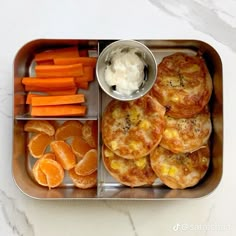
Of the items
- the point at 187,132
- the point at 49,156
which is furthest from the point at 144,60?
the point at 49,156

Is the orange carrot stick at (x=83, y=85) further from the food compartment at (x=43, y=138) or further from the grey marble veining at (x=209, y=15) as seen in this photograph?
the grey marble veining at (x=209, y=15)

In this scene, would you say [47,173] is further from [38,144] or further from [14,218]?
[14,218]

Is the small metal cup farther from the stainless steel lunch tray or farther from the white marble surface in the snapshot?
the white marble surface

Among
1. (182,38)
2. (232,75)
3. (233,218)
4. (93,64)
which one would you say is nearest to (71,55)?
(93,64)

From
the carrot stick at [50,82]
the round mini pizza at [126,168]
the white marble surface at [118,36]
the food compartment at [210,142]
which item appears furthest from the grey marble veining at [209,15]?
the round mini pizza at [126,168]

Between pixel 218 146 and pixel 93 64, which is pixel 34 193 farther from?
pixel 218 146
